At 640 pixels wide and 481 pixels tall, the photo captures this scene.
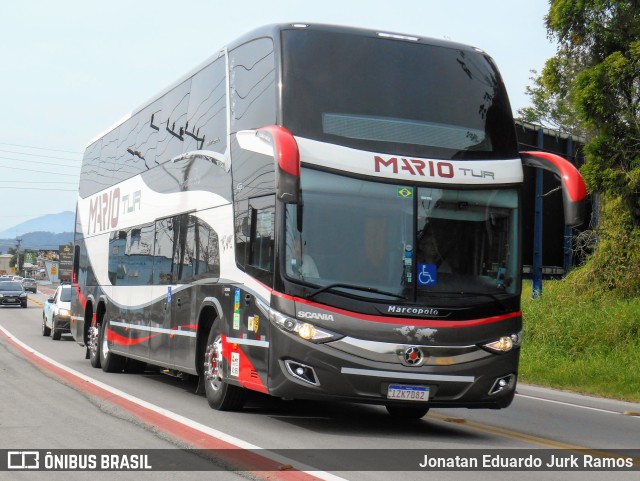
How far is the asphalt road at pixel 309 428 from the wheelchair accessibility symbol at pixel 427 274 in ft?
5.19

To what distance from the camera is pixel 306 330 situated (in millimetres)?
10312

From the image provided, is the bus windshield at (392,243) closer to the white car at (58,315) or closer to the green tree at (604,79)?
the green tree at (604,79)

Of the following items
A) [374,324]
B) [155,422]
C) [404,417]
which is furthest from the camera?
[404,417]

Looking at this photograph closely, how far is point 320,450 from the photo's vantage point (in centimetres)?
937

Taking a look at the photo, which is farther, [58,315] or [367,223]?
[58,315]

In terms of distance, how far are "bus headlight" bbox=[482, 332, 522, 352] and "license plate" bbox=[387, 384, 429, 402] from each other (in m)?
0.83

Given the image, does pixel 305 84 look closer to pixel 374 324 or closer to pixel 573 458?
pixel 374 324

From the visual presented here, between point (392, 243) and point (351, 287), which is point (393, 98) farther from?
point (351, 287)

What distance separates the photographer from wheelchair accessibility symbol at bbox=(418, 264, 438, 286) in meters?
10.7

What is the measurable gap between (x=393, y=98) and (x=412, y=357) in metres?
2.79

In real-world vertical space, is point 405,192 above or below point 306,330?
above

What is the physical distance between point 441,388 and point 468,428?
1506mm

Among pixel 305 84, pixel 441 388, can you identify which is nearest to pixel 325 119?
pixel 305 84

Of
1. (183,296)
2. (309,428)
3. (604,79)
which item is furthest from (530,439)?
(604,79)
